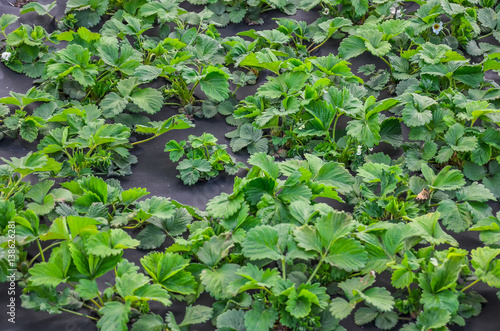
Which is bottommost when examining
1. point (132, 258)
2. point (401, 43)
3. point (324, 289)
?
point (132, 258)

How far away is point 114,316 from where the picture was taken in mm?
1790

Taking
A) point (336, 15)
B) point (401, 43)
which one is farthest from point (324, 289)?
point (336, 15)

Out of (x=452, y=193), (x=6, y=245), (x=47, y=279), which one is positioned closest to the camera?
(x=47, y=279)

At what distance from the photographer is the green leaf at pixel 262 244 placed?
76.7 inches

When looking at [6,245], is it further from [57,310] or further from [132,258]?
[132,258]

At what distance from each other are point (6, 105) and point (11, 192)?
2.75ft

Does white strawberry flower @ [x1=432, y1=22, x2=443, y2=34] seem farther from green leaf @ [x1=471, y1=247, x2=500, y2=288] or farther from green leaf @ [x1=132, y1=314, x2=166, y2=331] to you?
green leaf @ [x1=132, y1=314, x2=166, y2=331]

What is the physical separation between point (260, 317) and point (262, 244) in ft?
0.88

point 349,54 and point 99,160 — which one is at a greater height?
point 349,54

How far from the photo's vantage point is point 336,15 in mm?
3586

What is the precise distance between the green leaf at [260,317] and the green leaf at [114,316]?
0.41m

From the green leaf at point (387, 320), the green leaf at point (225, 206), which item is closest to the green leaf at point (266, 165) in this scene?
the green leaf at point (225, 206)

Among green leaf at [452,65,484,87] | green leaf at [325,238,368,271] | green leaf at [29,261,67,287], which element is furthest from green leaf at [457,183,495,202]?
green leaf at [29,261,67,287]

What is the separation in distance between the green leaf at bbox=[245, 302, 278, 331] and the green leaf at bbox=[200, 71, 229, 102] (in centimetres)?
130
